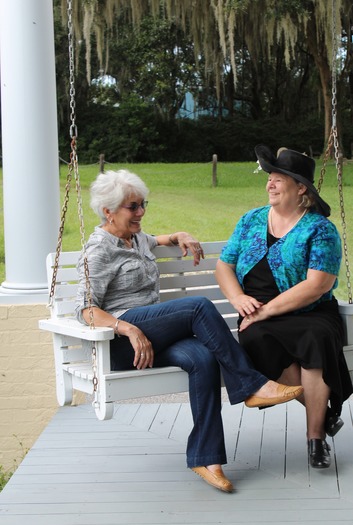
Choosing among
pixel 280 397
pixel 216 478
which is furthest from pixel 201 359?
Answer: pixel 216 478

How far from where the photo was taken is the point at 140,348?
3213 mm

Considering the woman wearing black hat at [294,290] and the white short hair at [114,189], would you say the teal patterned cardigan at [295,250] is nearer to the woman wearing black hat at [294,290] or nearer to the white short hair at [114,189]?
the woman wearing black hat at [294,290]

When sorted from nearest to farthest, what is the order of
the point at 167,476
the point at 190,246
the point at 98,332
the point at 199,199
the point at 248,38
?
the point at 98,332, the point at 167,476, the point at 190,246, the point at 199,199, the point at 248,38

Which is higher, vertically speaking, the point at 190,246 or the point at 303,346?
the point at 190,246

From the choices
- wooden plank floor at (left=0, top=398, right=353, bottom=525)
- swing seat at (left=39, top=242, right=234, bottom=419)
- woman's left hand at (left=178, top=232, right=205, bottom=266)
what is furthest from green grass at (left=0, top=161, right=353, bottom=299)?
woman's left hand at (left=178, top=232, right=205, bottom=266)

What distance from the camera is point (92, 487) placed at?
333 cm

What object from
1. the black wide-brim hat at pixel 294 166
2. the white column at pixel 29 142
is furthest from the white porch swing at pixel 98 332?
the white column at pixel 29 142

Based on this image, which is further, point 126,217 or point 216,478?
point 126,217

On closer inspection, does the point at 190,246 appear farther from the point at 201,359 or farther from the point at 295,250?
the point at 201,359

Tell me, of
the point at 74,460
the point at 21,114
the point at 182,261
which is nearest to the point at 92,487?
the point at 74,460

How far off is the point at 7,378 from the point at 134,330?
1.38m

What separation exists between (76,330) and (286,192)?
91cm

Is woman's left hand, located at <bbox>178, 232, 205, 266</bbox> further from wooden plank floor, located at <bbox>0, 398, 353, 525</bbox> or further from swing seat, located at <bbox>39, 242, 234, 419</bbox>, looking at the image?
wooden plank floor, located at <bbox>0, 398, 353, 525</bbox>

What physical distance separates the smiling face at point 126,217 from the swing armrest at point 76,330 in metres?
0.36
